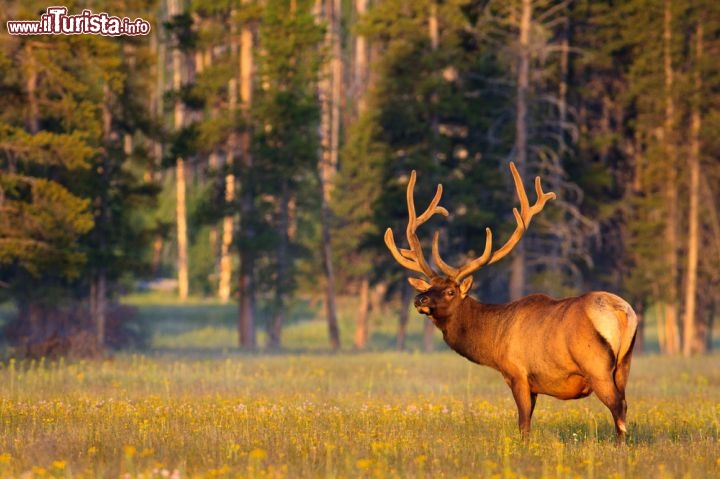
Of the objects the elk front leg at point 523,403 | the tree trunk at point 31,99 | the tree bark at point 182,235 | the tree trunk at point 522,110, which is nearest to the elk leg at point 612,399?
the elk front leg at point 523,403

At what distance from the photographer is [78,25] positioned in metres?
30.6

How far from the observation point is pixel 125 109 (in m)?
33.2

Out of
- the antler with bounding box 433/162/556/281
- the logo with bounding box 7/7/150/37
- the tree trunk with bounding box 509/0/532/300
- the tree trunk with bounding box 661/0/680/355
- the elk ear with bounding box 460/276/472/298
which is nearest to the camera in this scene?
the antler with bounding box 433/162/556/281

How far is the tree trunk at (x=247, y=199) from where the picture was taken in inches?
1474

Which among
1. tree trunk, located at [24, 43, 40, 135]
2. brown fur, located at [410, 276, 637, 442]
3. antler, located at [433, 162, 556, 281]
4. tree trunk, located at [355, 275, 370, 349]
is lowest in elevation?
tree trunk, located at [355, 275, 370, 349]

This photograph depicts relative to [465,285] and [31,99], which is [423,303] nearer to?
[465,285]

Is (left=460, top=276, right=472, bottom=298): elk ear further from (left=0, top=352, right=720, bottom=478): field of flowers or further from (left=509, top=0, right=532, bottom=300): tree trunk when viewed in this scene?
(left=509, top=0, right=532, bottom=300): tree trunk

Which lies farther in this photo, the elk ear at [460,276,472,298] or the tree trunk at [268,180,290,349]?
the tree trunk at [268,180,290,349]

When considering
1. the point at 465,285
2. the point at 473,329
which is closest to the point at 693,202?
the point at 465,285

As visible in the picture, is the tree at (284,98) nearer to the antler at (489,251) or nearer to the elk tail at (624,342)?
the antler at (489,251)

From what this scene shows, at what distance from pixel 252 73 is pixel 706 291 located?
51.7ft

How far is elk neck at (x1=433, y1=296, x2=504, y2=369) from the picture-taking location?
45.0 feet

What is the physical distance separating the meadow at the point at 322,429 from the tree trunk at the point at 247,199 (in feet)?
46.7

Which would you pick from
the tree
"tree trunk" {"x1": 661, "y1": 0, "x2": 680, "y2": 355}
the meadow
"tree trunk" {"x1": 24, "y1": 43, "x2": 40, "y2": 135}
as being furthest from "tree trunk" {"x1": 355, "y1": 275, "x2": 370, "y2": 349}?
the meadow
